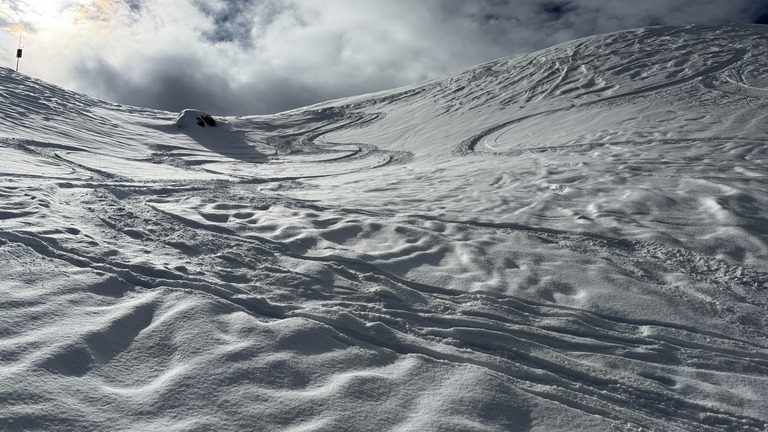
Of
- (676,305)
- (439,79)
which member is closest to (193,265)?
(676,305)

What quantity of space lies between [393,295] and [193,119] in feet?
55.5

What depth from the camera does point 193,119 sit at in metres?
17.9

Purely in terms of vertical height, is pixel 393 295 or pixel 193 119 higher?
pixel 193 119

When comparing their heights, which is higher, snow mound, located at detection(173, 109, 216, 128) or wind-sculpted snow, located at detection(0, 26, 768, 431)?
snow mound, located at detection(173, 109, 216, 128)

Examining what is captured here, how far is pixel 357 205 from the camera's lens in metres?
6.14

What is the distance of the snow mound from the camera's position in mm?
17780

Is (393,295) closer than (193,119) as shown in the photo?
Yes

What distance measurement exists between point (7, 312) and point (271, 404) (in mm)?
1697

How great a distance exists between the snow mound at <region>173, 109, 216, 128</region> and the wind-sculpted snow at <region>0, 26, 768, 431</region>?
8.67m

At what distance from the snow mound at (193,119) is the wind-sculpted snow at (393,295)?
8.67m

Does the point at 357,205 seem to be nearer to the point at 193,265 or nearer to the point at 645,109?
the point at 193,265

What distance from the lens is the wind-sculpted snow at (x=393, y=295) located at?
2146 millimetres

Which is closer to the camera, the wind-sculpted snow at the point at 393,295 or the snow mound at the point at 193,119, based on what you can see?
the wind-sculpted snow at the point at 393,295

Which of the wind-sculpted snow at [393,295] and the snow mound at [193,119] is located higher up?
the snow mound at [193,119]
